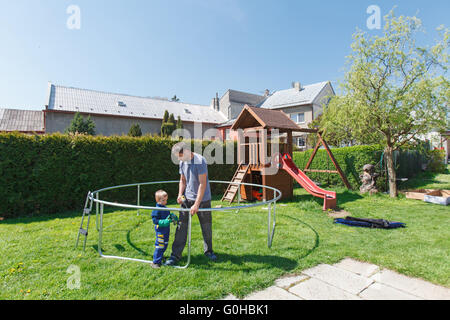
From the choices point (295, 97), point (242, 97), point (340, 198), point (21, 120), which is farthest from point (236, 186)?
point (242, 97)

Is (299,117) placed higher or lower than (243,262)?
higher

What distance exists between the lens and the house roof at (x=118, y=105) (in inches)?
932

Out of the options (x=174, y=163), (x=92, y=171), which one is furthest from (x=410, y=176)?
(x=92, y=171)

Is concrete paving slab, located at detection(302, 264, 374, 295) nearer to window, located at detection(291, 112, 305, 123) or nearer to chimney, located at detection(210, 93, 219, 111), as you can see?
window, located at detection(291, 112, 305, 123)

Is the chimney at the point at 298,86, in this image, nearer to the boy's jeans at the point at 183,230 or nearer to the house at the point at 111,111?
the house at the point at 111,111

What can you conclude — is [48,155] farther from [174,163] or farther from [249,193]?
[249,193]

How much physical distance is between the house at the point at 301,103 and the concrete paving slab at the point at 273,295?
23.9 meters

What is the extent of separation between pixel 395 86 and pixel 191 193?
9.08 metres

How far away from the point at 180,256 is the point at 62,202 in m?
6.08

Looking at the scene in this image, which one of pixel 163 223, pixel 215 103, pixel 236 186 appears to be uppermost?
pixel 215 103

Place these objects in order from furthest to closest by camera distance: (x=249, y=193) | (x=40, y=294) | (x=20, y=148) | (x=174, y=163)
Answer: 1. (x=174, y=163)
2. (x=249, y=193)
3. (x=20, y=148)
4. (x=40, y=294)

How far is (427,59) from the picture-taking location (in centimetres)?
853

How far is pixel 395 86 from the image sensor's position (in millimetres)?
8766

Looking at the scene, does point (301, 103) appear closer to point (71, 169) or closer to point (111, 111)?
point (111, 111)
